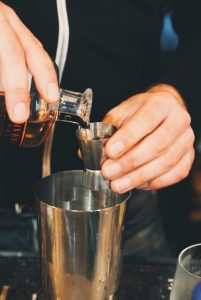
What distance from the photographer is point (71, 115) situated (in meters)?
0.81

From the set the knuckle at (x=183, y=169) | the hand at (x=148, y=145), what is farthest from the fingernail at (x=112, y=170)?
the knuckle at (x=183, y=169)

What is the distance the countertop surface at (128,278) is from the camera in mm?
896

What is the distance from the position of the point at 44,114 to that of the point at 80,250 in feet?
0.76

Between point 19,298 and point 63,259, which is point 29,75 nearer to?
point 63,259

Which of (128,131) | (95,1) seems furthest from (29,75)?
(95,1)

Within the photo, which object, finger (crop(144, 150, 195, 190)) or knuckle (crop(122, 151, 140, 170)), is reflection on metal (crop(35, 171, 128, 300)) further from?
finger (crop(144, 150, 195, 190))

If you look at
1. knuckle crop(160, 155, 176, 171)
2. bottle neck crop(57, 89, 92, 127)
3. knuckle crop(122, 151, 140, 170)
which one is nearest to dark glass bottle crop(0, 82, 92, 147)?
bottle neck crop(57, 89, 92, 127)

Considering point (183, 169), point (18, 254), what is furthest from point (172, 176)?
point (18, 254)

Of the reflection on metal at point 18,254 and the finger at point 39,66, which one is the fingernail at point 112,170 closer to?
the finger at point 39,66

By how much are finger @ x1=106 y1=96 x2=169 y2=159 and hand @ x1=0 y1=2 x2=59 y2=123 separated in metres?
0.14

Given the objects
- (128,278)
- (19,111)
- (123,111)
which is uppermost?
(19,111)

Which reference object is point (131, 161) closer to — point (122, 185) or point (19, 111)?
point (122, 185)

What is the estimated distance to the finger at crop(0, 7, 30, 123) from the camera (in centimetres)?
69

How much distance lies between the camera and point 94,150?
0.79 meters
